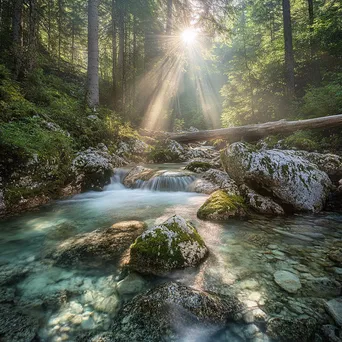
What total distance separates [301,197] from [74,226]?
4781mm

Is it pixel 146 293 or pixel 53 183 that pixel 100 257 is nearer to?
pixel 146 293

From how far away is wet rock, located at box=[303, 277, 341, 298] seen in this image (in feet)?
7.09

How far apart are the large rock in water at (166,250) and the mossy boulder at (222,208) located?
1.43 meters

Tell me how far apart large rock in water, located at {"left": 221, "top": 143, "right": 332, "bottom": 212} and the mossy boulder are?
2.51 ft

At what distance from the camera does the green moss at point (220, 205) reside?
14.4ft

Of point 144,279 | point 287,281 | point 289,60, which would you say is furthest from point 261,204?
point 289,60

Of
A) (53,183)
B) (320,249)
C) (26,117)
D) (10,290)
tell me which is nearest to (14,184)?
(53,183)

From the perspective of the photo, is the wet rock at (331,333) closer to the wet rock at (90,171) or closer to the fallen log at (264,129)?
the wet rock at (90,171)

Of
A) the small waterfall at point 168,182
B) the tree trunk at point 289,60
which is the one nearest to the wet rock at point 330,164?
the small waterfall at point 168,182

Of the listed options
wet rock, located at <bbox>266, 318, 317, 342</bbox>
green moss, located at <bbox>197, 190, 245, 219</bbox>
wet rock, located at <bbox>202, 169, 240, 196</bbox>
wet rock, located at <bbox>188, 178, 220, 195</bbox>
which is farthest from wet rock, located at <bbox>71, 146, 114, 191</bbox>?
wet rock, located at <bbox>266, 318, 317, 342</bbox>

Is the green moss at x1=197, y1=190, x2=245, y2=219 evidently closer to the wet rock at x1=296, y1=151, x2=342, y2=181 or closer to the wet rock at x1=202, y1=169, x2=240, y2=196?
the wet rock at x1=202, y1=169, x2=240, y2=196

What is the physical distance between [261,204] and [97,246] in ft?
11.6

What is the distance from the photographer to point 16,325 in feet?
5.96

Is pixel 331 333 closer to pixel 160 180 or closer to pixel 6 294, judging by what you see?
pixel 6 294
